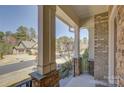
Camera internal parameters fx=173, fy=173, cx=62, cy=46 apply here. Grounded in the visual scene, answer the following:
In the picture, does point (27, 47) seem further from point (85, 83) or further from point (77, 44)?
point (77, 44)

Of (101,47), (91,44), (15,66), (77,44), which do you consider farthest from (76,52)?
(15,66)

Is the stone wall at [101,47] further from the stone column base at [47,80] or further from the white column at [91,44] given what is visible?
the stone column base at [47,80]

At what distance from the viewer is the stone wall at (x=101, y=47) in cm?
505

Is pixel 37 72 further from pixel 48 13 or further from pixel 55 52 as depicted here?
pixel 48 13

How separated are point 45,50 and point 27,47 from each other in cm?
27

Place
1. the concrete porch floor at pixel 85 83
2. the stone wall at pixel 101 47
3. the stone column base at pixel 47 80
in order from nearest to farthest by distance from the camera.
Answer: the stone column base at pixel 47 80, the concrete porch floor at pixel 85 83, the stone wall at pixel 101 47

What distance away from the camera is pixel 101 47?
5172mm

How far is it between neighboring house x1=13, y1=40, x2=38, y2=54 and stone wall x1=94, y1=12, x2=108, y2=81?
300 cm

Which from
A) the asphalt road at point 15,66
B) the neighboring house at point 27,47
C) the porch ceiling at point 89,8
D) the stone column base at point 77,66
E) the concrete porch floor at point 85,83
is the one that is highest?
the porch ceiling at point 89,8

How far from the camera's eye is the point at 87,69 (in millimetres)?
6566

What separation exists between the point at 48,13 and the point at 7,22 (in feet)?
2.34

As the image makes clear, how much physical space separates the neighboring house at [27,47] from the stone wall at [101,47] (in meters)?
3.00

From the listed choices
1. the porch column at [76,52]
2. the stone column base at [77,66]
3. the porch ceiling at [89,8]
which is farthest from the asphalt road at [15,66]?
the porch column at [76,52]
